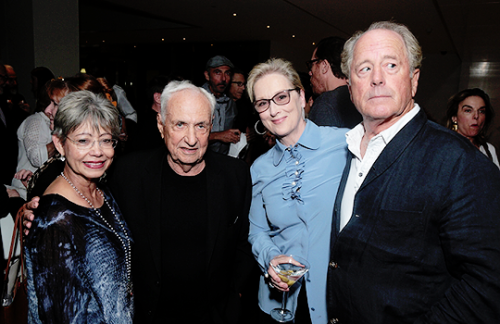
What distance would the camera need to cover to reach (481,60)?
1090 cm

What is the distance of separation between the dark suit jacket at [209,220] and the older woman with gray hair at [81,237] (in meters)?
0.13

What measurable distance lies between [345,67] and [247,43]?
552 inches

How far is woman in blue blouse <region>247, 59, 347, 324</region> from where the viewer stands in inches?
67.9

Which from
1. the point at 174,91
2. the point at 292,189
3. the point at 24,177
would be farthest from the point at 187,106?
the point at 24,177

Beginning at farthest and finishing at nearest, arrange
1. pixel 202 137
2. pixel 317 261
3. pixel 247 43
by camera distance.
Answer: pixel 247 43, pixel 202 137, pixel 317 261

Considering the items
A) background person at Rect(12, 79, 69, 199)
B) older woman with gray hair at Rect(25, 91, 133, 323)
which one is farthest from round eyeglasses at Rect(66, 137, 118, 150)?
background person at Rect(12, 79, 69, 199)

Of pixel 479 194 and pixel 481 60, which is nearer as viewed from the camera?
pixel 479 194

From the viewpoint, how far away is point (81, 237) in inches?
57.2

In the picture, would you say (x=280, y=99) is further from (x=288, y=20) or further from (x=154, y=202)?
(x=288, y=20)

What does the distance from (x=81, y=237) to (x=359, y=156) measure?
48.8 inches

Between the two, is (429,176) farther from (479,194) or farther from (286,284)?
(286,284)

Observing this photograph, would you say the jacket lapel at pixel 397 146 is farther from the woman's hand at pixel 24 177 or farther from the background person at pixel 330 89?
the woman's hand at pixel 24 177

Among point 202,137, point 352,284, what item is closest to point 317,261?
point 352,284

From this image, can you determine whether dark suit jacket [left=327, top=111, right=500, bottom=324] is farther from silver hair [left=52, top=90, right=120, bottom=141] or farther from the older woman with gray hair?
silver hair [left=52, top=90, right=120, bottom=141]
